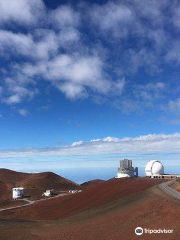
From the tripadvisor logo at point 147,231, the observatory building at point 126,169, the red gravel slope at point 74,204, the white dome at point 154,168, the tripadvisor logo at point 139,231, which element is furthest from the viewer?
the observatory building at point 126,169

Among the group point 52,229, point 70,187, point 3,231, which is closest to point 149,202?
point 52,229

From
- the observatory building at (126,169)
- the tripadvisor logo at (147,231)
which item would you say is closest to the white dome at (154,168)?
the observatory building at (126,169)

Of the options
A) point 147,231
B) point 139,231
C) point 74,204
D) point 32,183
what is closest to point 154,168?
point 74,204

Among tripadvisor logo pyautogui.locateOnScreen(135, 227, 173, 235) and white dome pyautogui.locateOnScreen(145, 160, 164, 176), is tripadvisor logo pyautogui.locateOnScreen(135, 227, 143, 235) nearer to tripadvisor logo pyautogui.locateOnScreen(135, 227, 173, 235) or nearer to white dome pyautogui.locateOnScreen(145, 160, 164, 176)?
tripadvisor logo pyautogui.locateOnScreen(135, 227, 173, 235)

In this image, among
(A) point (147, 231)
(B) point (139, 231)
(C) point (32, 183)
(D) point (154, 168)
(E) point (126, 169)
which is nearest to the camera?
(A) point (147, 231)

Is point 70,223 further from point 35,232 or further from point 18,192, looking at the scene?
point 18,192

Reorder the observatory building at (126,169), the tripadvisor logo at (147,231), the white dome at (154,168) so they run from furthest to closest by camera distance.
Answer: the observatory building at (126,169) < the white dome at (154,168) < the tripadvisor logo at (147,231)

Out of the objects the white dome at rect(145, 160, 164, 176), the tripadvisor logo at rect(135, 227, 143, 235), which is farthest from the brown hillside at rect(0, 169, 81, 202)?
the tripadvisor logo at rect(135, 227, 143, 235)

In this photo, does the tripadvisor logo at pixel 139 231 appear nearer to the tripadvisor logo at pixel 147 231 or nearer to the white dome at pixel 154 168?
the tripadvisor logo at pixel 147 231

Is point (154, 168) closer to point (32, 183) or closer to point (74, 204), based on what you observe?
point (74, 204)
